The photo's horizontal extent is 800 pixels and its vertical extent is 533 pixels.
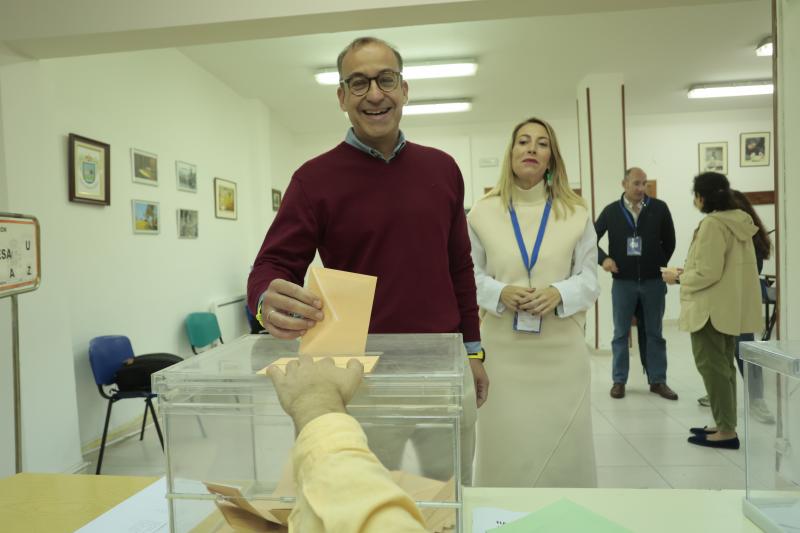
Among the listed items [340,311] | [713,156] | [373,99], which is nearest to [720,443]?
[373,99]

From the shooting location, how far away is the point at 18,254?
1726mm

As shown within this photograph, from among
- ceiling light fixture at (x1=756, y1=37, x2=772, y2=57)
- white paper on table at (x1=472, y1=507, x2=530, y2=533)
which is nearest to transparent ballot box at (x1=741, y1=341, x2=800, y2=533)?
white paper on table at (x1=472, y1=507, x2=530, y2=533)

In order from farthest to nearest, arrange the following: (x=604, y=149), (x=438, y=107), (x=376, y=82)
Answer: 1. (x=438, y=107)
2. (x=604, y=149)
3. (x=376, y=82)

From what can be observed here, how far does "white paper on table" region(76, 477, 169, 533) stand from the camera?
3.27 feet

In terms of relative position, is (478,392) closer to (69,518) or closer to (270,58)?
(69,518)

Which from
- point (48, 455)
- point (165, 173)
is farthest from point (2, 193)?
point (165, 173)

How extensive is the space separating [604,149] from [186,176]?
442 centimetres

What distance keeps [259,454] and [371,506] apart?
41 centimetres

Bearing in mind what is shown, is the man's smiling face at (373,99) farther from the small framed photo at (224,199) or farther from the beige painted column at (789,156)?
the small framed photo at (224,199)

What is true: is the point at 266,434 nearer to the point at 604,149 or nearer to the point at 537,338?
the point at 537,338

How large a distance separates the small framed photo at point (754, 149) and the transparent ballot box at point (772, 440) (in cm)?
877

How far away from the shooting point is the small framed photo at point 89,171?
3.51 metres

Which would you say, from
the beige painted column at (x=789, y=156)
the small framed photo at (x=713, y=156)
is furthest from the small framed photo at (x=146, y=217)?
the small framed photo at (x=713, y=156)

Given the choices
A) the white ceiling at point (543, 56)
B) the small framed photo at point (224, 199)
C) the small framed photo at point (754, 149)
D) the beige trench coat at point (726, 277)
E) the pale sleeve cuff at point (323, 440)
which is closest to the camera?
the pale sleeve cuff at point (323, 440)
